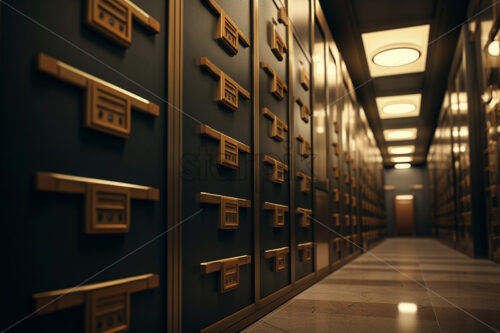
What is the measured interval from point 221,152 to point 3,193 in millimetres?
1382

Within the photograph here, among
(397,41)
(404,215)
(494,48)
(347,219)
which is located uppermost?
(397,41)

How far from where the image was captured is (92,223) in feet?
4.61

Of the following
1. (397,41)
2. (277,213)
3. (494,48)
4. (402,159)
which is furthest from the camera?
(402,159)

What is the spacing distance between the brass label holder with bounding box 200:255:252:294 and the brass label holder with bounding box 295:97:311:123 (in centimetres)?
219

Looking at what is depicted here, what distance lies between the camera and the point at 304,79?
4699 millimetres

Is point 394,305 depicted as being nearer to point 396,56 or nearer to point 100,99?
point 100,99

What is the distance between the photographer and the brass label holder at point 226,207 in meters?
2.26

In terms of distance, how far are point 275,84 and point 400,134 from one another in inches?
529

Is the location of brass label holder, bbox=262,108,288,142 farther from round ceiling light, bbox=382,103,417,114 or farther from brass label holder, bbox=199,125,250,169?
round ceiling light, bbox=382,103,417,114

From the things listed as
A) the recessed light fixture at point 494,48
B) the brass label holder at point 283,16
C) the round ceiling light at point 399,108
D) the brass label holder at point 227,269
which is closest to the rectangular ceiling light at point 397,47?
the recessed light fixture at point 494,48

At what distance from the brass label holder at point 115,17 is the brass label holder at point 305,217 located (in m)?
2.88

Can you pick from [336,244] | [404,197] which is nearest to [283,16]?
[336,244]

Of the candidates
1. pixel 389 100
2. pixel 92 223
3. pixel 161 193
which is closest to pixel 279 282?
pixel 161 193

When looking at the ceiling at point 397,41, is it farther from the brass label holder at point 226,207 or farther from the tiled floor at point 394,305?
the brass label holder at point 226,207
